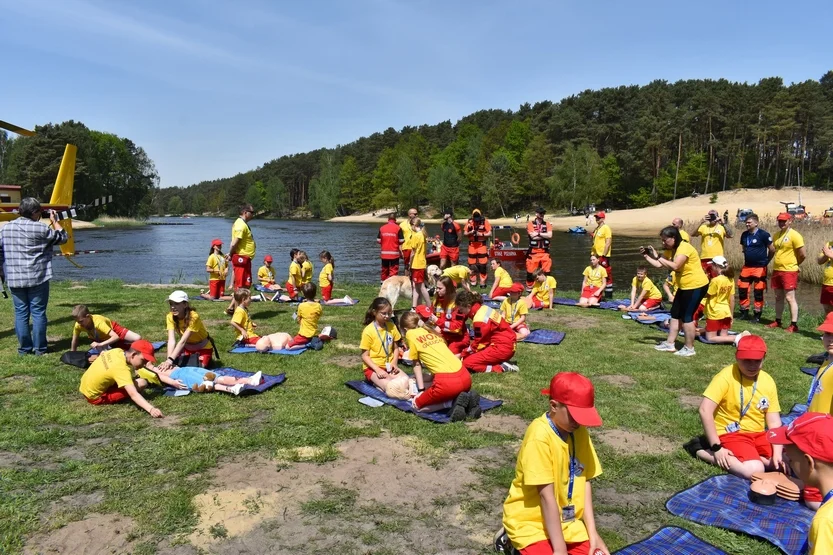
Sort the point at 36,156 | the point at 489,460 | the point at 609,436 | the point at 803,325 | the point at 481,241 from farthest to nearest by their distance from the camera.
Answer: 1. the point at 36,156
2. the point at 481,241
3. the point at 803,325
4. the point at 609,436
5. the point at 489,460

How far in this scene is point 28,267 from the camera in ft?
23.8

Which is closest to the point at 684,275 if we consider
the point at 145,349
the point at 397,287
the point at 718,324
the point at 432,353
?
the point at 718,324

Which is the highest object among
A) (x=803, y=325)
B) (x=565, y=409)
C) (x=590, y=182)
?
(x=590, y=182)

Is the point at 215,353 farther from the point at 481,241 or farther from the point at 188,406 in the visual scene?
the point at 481,241

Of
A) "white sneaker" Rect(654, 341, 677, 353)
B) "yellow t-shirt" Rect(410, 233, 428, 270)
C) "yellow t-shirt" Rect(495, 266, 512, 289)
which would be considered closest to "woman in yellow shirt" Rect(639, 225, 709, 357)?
"white sneaker" Rect(654, 341, 677, 353)

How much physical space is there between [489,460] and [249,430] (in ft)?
7.56

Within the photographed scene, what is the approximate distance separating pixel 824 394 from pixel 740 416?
2.11 ft

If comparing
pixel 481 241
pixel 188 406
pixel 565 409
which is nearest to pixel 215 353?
pixel 188 406

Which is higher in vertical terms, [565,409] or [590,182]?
[590,182]

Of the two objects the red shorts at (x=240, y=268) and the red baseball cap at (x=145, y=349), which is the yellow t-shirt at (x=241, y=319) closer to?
the red baseball cap at (x=145, y=349)

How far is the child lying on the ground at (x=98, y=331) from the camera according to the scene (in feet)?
23.2

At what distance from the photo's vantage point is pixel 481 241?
47.9 feet

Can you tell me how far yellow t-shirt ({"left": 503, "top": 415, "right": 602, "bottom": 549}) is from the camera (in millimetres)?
Result: 2756

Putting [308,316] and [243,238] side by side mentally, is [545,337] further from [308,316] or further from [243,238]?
[243,238]
